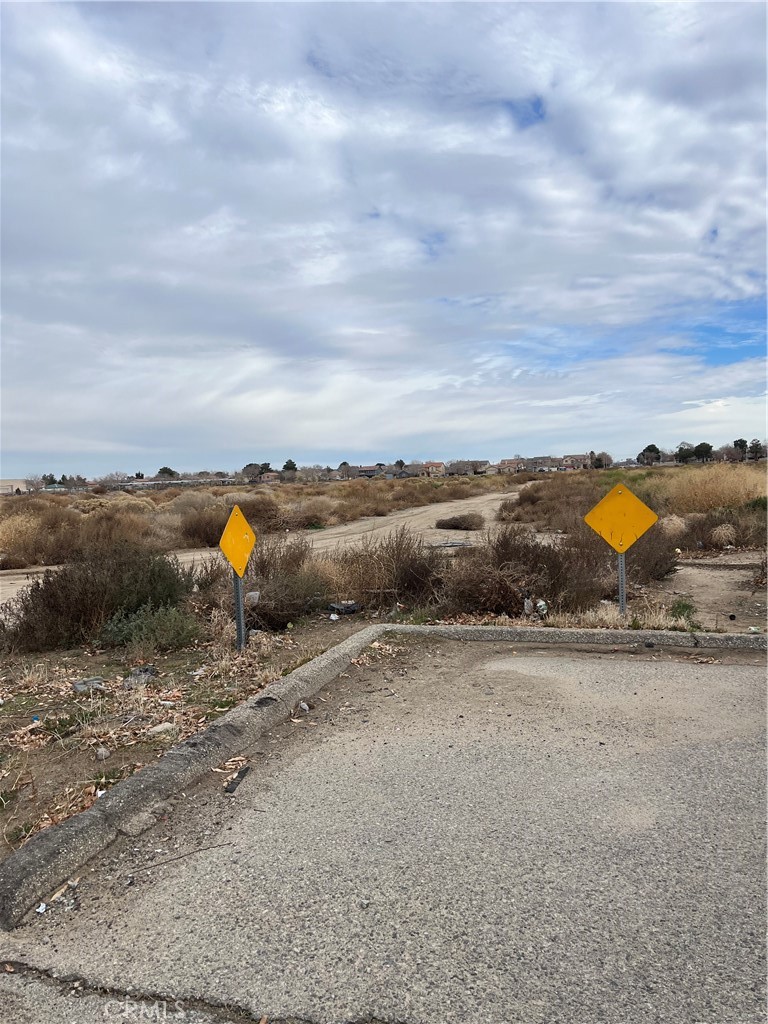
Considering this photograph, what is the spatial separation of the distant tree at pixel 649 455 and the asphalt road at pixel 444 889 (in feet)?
403

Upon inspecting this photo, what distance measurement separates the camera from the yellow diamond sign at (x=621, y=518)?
25.1 ft

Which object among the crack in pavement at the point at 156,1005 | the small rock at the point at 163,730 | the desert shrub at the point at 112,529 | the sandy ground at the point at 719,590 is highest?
the desert shrub at the point at 112,529

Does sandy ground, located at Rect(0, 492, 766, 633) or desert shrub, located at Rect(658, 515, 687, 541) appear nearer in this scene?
sandy ground, located at Rect(0, 492, 766, 633)

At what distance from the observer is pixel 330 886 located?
2.82 metres

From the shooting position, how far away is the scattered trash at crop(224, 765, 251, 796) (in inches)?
150

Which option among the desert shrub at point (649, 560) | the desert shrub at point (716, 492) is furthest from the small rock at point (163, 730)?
the desert shrub at point (716, 492)

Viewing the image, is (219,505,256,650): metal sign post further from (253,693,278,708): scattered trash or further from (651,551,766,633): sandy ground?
(651,551,766,633): sandy ground

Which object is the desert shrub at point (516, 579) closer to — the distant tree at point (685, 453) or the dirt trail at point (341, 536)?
the dirt trail at point (341, 536)

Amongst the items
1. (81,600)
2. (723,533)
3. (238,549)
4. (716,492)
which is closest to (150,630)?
(81,600)

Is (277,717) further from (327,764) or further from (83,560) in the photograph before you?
(83,560)

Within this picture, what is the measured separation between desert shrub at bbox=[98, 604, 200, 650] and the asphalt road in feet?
9.81

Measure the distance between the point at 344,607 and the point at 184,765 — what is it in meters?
5.20

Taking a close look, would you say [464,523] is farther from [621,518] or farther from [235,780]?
[235,780]

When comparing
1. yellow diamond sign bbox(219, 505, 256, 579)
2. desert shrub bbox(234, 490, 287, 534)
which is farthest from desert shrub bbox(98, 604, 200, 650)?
desert shrub bbox(234, 490, 287, 534)
